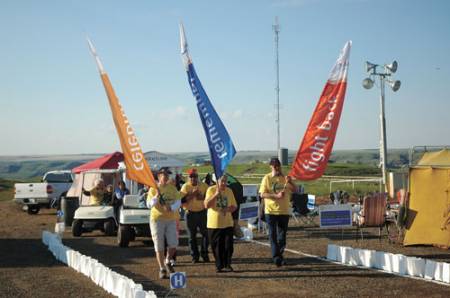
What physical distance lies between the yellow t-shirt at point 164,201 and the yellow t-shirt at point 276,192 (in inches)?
69.4

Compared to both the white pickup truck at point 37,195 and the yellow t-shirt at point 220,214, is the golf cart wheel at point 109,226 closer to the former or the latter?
the yellow t-shirt at point 220,214

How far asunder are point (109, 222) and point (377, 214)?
7367mm

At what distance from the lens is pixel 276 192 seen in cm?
1197

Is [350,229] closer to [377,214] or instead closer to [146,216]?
[377,214]

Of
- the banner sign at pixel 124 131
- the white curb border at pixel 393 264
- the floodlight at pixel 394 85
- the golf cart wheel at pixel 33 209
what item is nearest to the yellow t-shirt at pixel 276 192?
the white curb border at pixel 393 264

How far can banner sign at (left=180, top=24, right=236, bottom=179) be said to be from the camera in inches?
424

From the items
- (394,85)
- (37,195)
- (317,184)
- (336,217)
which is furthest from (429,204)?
(317,184)

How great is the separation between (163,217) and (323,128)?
3.05 m

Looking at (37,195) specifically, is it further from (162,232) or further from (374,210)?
(162,232)

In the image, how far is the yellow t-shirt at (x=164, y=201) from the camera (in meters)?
10.9

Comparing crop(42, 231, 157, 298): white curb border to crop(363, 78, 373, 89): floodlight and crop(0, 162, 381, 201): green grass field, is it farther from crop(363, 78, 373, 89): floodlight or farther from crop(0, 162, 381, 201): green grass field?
crop(0, 162, 381, 201): green grass field

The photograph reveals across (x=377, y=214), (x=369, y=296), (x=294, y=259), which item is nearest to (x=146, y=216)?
(x=294, y=259)

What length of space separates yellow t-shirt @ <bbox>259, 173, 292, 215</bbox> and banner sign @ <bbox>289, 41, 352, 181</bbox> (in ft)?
2.51

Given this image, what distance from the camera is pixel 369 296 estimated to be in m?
9.23
